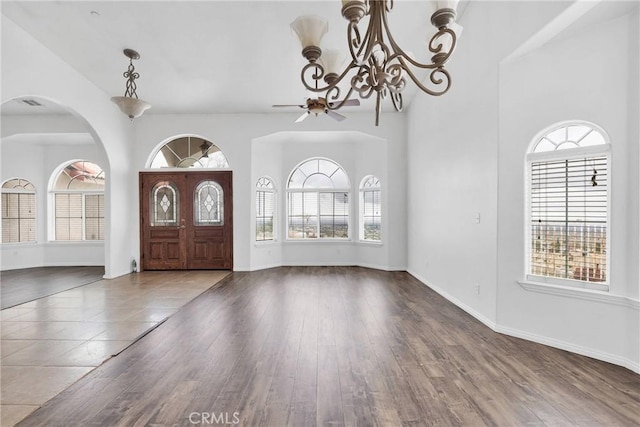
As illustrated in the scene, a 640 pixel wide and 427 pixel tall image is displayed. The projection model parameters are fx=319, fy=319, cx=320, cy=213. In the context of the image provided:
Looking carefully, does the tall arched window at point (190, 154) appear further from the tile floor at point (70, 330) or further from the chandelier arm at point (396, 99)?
the chandelier arm at point (396, 99)

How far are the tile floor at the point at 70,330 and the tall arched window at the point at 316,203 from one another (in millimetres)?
2638

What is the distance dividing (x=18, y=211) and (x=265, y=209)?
223 inches

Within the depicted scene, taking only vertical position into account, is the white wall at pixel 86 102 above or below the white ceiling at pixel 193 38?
below

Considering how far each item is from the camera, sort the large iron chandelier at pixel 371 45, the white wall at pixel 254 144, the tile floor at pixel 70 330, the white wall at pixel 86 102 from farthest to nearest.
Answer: the white wall at pixel 254 144
the white wall at pixel 86 102
the tile floor at pixel 70 330
the large iron chandelier at pixel 371 45

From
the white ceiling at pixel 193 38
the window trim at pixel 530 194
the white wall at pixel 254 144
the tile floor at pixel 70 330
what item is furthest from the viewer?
the white wall at pixel 254 144

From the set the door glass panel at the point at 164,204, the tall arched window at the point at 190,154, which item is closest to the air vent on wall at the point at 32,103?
the tall arched window at the point at 190,154

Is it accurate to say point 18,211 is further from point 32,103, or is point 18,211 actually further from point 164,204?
point 164,204

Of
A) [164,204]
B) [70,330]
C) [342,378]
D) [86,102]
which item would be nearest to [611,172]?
[342,378]

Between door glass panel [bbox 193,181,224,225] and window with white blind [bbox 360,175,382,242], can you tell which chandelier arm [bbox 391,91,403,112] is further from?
door glass panel [bbox 193,181,224,225]

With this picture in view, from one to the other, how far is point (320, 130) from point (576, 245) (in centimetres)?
489

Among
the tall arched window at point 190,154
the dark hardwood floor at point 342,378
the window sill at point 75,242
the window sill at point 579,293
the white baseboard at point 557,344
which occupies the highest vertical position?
the tall arched window at point 190,154

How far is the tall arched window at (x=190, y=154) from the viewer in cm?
702

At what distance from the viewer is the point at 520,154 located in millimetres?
3170

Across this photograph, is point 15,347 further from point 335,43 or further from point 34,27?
point 335,43
